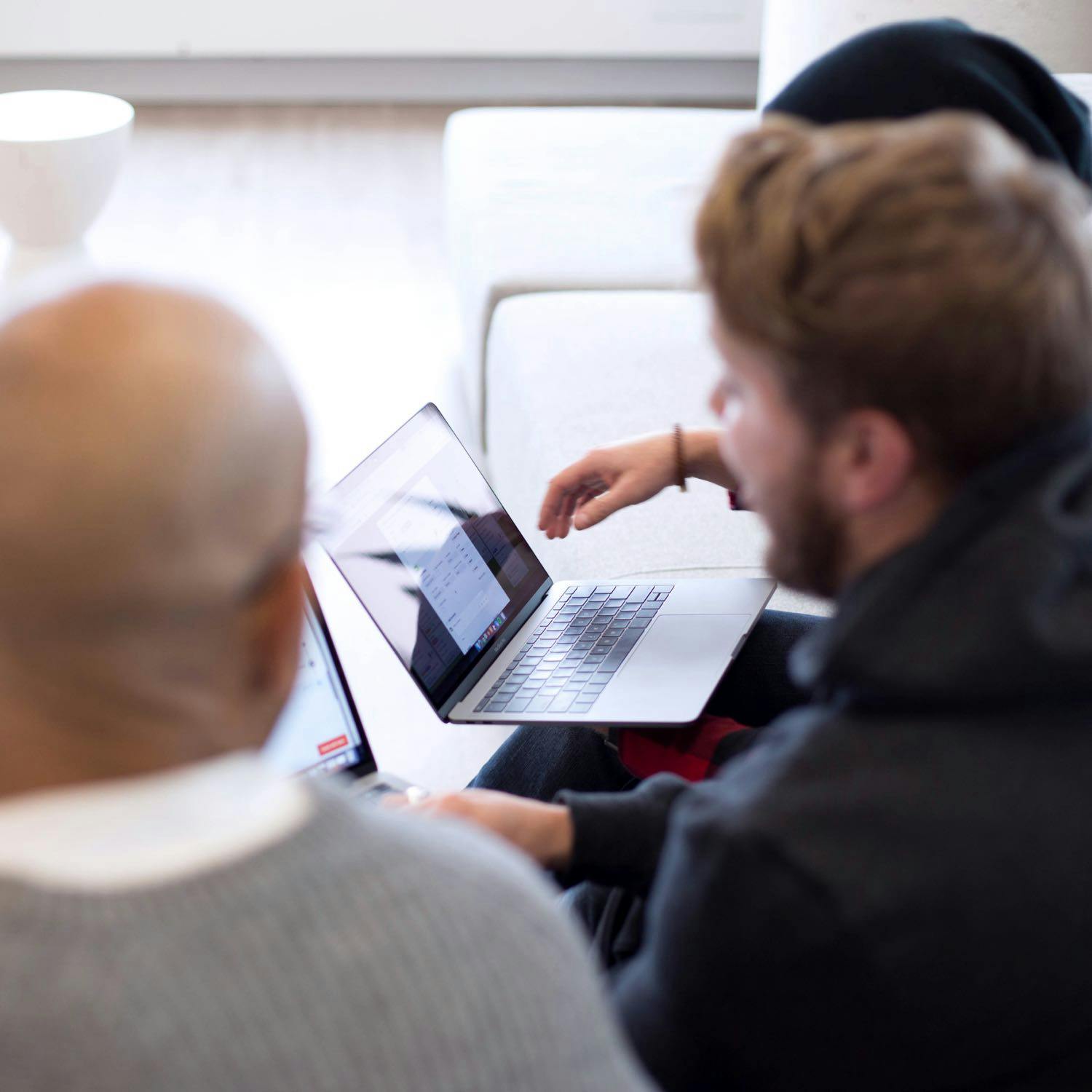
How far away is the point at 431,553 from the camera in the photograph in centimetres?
141

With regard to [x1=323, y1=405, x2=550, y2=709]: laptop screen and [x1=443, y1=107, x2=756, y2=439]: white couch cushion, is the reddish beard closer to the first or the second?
[x1=323, y1=405, x2=550, y2=709]: laptop screen

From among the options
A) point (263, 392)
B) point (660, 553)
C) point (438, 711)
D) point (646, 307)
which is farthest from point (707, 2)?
point (263, 392)

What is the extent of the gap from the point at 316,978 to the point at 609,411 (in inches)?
58.1

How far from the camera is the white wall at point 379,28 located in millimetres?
4168

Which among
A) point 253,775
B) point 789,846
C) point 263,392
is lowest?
point 789,846

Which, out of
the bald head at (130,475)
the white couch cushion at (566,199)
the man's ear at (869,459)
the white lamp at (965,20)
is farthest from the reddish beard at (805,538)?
the white lamp at (965,20)

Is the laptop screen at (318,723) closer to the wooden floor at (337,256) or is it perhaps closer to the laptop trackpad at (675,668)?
the laptop trackpad at (675,668)

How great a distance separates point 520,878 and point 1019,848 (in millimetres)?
269

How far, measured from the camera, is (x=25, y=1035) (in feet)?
1.71

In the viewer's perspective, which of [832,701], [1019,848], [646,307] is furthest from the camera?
[646,307]

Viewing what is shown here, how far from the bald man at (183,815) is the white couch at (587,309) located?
1.10 m

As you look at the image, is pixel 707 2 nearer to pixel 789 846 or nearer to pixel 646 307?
pixel 646 307

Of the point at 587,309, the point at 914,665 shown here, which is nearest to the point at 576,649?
the point at 914,665

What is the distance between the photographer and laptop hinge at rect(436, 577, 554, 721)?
136 cm
